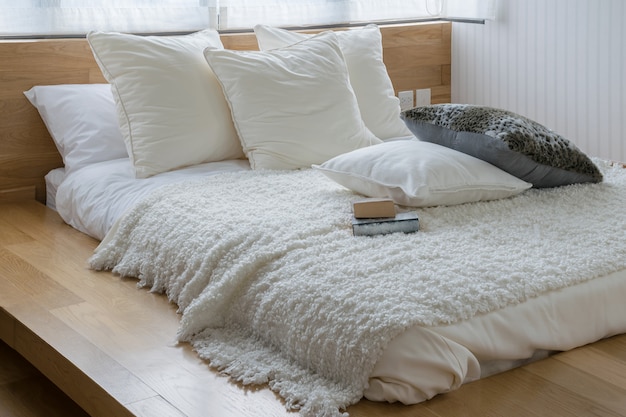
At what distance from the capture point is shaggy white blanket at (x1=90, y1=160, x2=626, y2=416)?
160 cm

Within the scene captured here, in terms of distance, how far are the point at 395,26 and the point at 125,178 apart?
150 cm

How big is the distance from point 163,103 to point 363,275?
118 cm

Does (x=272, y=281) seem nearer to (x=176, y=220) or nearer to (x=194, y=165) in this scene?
(x=176, y=220)

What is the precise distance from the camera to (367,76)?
3.10 meters

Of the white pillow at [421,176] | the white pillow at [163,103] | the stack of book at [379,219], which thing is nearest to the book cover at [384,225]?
the stack of book at [379,219]

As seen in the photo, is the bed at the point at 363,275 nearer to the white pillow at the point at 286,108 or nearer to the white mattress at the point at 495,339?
the white mattress at the point at 495,339

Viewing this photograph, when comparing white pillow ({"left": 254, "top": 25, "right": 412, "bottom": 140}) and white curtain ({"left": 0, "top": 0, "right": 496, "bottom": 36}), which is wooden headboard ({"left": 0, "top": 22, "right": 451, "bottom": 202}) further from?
white pillow ({"left": 254, "top": 25, "right": 412, "bottom": 140})

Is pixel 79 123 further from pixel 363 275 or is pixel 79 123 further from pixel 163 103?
pixel 363 275

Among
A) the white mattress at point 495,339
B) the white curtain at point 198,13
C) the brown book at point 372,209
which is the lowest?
the white mattress at point 495,339

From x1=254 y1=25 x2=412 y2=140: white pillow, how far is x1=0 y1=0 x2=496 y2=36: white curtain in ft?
0.81

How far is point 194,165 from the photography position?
2725 millimetres

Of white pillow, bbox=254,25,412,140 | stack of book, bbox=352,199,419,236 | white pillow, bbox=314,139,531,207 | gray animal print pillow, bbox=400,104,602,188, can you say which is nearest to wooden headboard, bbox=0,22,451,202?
white pillow, bbox=254,25,412,140

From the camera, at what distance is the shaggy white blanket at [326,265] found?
1.60 metres

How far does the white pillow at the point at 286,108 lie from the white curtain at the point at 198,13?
0.46 meters
